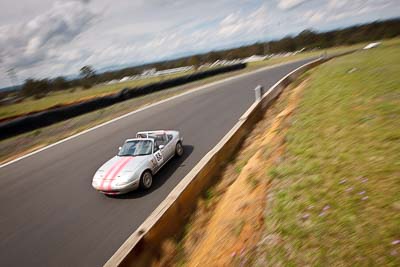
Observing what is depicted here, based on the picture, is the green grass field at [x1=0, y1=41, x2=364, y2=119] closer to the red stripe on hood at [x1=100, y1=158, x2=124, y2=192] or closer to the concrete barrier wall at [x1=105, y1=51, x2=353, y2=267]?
the red stripe on hood at [x1=100, y1=158, x2=124, y2=192]

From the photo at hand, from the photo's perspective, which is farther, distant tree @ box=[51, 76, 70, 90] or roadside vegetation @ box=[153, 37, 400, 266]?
distant tree @ box=[51, 76, 70, 90]

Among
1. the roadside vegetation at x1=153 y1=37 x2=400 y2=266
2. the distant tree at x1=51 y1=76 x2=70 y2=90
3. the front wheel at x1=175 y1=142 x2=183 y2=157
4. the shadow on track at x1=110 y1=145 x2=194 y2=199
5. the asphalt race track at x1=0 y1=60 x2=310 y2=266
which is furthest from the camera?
the distant tree at x1=51 y1=76 x2=70 y2=90

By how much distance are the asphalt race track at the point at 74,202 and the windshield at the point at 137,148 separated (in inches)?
34.2

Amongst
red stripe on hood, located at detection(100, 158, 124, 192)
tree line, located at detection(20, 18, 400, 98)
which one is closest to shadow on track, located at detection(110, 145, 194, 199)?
red stripe on hood, located at detection(100, 158, 124, 192)

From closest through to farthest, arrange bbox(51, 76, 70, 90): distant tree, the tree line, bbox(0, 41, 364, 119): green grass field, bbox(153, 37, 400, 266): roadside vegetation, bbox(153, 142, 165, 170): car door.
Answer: bbox(153, 37, 400, 266): roadside vegetation, bbox(153, 142, 165, 170): car door, bbox(0, 41, 364, 119): green grass field, the tree line, bbox(51, 76, 70, 90): distant tree

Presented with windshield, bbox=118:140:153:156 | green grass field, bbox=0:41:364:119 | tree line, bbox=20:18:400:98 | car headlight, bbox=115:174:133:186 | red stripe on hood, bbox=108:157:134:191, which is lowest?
car headlight, bbox=115:174:133:186

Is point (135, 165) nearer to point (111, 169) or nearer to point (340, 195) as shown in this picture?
point (111, 169)

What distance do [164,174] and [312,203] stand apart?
486cm

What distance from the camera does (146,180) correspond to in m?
7.19

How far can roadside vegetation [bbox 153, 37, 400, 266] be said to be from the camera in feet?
10.5

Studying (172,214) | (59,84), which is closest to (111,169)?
(172,214)

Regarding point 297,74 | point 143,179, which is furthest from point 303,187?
point 297,74

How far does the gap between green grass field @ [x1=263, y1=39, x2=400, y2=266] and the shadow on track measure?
322cm

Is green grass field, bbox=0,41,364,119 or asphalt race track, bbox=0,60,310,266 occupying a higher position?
green grass field, bbox=0,41,364,119
